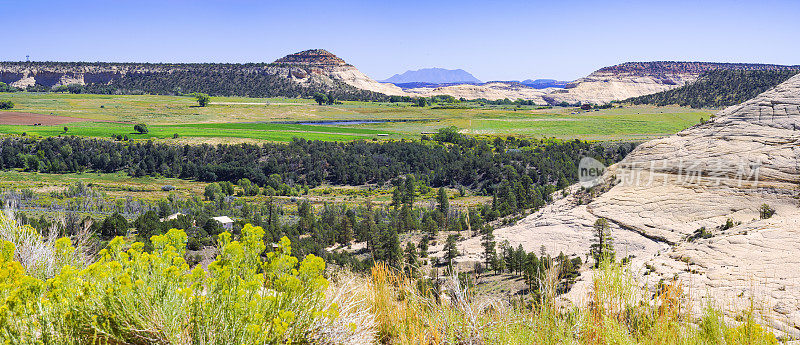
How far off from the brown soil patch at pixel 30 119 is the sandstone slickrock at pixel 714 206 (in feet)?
353

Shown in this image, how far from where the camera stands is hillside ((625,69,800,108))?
110875mm

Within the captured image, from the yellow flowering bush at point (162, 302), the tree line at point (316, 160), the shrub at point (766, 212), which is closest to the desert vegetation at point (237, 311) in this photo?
the yellow flowering bush at point (162, 302)

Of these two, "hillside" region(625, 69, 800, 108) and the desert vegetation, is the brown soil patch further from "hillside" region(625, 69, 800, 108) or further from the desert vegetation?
"hillside" region(625, 69, 800, 108)

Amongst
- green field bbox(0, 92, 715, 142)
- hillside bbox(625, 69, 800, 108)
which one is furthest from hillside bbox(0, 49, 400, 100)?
hillside bbox(625, 69, 800, 108)

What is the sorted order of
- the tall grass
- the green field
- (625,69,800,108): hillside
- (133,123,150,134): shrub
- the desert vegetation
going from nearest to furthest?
the desert vegetation → the tall grass → the green field → (133,123,150,134): shrub → (625,69,800,108): hillside

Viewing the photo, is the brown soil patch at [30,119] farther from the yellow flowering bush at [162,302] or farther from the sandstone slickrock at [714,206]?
the yellow flowering bush at [162,302]

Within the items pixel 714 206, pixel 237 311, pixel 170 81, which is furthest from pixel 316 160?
pixel 170 81

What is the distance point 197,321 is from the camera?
4.19 m

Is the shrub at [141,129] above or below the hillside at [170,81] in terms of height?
Result: below

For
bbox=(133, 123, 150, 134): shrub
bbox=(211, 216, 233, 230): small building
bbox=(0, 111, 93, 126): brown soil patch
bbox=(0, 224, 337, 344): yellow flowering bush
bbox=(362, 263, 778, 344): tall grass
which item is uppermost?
bbox=(0, 224, 337, 344): yellow flowering bush

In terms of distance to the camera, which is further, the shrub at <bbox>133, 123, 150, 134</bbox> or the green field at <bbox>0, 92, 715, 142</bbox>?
the shrub at <bbox>133, 123, 150, 134</bbox>

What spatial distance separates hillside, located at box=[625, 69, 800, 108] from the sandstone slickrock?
98.2 m

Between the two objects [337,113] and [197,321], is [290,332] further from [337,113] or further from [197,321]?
[337,113]

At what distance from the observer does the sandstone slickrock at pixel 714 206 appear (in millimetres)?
14156
